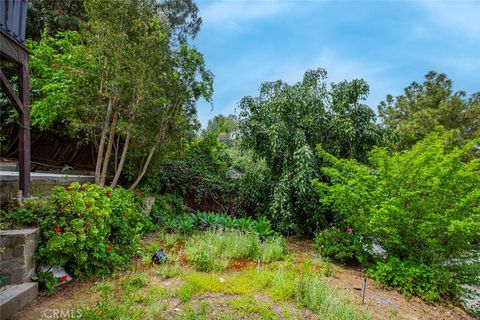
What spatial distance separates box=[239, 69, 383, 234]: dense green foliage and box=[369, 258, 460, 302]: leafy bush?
2.21 m

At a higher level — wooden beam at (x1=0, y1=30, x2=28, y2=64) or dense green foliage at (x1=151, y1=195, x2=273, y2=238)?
wooden beam at (x1=0, y1=30, x2=28, y2=64)

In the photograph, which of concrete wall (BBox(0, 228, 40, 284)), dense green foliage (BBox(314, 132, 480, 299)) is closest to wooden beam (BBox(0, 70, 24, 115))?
concrete wall (BBox(0, 228, 40, 284))

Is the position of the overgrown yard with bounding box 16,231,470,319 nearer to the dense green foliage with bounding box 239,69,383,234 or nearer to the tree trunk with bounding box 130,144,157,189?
the dense green foliage with bounding box 239,69,383,234

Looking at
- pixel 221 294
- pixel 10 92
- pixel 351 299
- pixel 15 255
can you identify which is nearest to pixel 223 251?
pixel 221 294

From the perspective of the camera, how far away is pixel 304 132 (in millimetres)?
6855

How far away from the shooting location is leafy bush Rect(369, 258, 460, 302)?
403 centimetres

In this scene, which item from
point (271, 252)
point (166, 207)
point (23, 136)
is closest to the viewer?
point (23, 136)

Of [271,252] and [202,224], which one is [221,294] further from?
[202,224]

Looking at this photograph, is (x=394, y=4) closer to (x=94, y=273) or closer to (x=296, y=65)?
(x=296, y=65)

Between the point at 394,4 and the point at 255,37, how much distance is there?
2.78m

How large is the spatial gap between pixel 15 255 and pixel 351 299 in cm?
373

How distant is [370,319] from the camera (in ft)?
9.15

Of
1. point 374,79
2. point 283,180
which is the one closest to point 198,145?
point 283,180

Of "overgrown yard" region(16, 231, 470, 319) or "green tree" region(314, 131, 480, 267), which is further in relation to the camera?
"green tree" region(314, 131, 480, 267)
